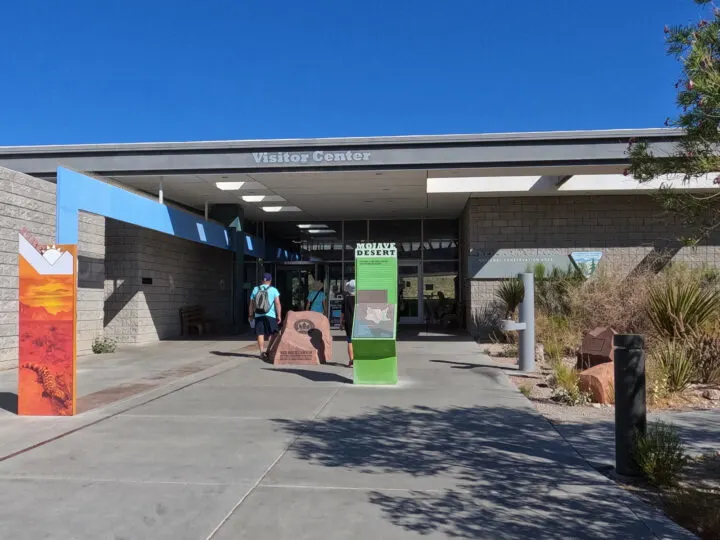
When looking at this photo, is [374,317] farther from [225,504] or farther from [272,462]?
[225,504]

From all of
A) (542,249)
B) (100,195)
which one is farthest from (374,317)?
(542,249)

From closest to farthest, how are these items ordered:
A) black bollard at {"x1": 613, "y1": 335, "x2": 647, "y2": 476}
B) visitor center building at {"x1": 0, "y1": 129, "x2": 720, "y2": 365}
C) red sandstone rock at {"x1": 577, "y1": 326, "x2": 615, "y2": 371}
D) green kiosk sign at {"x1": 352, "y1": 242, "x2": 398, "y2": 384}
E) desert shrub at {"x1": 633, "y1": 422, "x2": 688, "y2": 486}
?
desert shrub at {"x1": 633, "y1": 422, "x2": 688, "y2": 486} < black bollard at {"x1": 613, "y1": 335, "x2": 647, "y2": 476} < green kiosk sign at {"x1": 352, "y1": 242, "x2": 398, "y2": 384} < red sandstone rock at {"x1": 577, "y1": 326, "x2": 615, "y2": 371} < visitor center building at {"x1": 0, "y1": 129, "x2": 720, "y2": 365}

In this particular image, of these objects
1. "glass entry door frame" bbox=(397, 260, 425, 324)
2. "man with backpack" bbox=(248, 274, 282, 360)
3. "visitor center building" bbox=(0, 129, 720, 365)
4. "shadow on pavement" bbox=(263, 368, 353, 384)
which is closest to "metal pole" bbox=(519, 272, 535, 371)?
"shadow on pavement" bbox=(263, 368, 353, 384)

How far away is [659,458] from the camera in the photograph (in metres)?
5.27

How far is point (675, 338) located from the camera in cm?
1048

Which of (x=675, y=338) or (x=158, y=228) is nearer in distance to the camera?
(x=675, y=338)

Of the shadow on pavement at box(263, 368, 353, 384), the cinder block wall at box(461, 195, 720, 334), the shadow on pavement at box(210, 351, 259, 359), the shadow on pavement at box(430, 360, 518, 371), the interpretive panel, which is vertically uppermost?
the cinder block wall at box(461, 195, 720, 334)

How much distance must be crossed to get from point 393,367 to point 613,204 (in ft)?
36.3

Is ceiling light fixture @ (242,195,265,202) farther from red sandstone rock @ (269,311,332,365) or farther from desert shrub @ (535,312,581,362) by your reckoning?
desert shrub @ (535,312,581,362)

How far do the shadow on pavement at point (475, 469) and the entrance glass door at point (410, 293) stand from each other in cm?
1631

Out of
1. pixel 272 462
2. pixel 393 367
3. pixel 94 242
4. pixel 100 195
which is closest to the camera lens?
pixel 272 462

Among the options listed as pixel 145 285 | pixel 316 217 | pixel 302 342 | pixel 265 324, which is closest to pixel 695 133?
pixel 302 342

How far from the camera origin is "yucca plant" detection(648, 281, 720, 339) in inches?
423

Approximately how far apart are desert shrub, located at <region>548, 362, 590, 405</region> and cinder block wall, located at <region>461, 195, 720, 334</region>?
931cm
